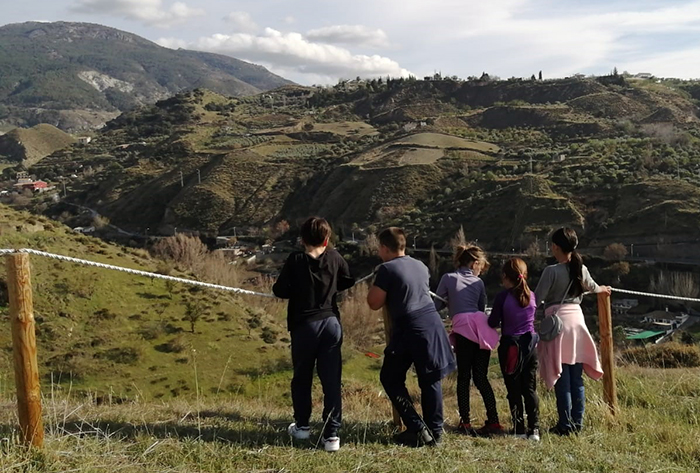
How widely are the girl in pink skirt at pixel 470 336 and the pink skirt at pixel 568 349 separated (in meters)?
0.45

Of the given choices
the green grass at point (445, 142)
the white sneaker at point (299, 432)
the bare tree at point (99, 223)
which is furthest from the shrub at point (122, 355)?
the green grass at point (445, 142)

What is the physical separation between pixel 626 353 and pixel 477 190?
132ft

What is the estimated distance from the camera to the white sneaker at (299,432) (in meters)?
4.11

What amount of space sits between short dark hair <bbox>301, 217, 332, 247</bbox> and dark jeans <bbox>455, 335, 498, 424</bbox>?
1.41 meters

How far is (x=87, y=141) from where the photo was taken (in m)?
109

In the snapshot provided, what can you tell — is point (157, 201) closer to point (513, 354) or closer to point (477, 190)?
point (477, 190)

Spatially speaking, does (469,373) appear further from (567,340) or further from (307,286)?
(307,286)

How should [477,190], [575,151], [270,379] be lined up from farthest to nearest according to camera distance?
1. [575,151]
2. [477,190]
3. [270,379]

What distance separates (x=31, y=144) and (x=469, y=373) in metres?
136

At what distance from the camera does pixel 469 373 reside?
186 inches

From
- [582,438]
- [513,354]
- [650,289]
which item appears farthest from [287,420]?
[650,289]

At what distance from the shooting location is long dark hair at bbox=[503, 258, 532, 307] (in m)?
4.55

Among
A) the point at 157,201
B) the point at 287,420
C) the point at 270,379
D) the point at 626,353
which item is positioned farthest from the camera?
the point at 157,201

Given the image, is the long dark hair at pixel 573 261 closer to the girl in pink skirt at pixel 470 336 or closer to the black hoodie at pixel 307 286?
the girl in pink skirt at pixel 470 336
